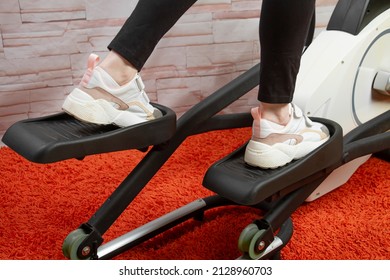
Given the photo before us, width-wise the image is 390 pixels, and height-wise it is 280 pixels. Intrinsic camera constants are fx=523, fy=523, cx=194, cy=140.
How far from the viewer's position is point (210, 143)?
182 centimetres

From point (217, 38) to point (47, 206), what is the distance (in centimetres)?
89

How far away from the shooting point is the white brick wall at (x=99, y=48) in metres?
1.71

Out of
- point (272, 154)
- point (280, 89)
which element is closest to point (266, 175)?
point (272, 154)

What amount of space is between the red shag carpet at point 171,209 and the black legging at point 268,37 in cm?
40

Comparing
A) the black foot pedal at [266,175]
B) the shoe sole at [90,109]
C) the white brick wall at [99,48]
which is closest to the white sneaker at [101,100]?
the shoe sole at [90,109]

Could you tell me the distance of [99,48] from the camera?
70.4 inches

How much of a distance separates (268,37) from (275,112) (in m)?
0.15

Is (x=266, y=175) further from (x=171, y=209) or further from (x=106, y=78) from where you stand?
(x=171, y=209)

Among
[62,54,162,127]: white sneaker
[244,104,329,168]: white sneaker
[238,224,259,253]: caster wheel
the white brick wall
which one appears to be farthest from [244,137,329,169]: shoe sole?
the white brick wall

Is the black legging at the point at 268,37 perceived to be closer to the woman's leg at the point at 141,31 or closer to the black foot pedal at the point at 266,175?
the woman's leg at the point at 141,31

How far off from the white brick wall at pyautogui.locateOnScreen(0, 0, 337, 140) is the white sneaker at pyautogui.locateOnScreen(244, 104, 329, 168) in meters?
0.92

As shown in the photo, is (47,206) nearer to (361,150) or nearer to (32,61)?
(32,61)

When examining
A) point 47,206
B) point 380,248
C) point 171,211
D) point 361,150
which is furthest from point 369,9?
point 47,206

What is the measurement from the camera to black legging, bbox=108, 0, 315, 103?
93 centimetres
